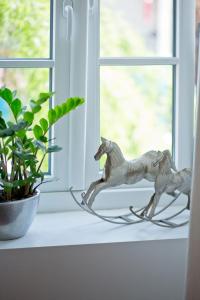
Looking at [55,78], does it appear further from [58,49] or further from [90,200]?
[90,200]

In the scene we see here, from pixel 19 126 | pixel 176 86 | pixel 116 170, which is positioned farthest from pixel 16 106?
pixel 176 86

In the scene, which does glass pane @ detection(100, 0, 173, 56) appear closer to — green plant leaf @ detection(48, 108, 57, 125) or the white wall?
green plant leaf @ detection(48, 108, 57, 125)

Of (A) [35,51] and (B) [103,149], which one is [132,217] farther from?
(A) [35,51]

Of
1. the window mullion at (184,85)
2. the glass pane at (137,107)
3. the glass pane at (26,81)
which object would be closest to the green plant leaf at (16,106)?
the glass pane at (26,81)

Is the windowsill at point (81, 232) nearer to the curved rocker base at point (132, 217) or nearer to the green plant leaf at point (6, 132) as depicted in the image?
the curved rocker base at point (132, 217)

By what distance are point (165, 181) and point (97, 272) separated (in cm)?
36

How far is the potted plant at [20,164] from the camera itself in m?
1.10

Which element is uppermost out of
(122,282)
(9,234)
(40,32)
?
(40,32)

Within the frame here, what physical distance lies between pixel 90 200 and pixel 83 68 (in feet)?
1.48

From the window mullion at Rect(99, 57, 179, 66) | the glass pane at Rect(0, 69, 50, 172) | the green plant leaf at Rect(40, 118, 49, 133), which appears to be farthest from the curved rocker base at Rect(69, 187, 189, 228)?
the window mullion at Rect(99, 57, 179, 66)

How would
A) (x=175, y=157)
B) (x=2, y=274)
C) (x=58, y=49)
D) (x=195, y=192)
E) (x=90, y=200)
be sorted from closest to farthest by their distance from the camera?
1. (x=195, y=192)
2. (x=2, y=274)
3. (x=90, y=200)
4. (x=58, y=49)
5. (x=175, y=157)

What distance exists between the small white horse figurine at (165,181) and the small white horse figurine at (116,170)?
19mm

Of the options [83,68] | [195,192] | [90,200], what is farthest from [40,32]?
[195,192]

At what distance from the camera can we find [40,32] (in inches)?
52.9
